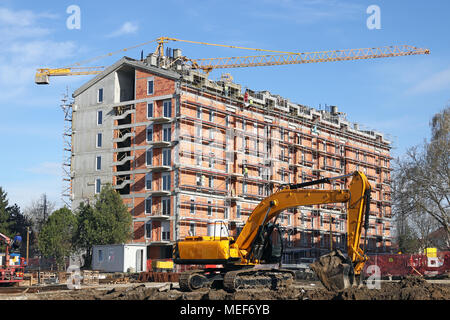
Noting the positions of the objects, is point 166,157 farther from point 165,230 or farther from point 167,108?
point 165,230

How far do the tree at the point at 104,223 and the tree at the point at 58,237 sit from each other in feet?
3.35

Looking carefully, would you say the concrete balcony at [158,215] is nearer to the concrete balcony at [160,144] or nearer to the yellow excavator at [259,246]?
the concrete balcony at [160,144]

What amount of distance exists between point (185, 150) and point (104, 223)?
12119 millimetres

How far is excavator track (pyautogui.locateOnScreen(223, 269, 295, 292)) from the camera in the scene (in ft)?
92.1

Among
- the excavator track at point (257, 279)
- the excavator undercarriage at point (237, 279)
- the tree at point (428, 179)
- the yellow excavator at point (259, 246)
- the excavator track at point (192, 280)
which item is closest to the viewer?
the yellow excavator at point (259, 246)

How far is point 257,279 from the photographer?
96.8ft

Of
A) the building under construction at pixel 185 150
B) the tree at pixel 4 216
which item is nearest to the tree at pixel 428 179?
the building under construction at pixel 185 150

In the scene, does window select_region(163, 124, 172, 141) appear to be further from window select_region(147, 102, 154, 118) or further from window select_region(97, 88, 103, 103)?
window select_region(97, 88, 103, 103)

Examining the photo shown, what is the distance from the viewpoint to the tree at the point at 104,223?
65.6 metres

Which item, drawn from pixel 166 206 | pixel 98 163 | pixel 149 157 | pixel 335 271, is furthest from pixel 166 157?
pixel 335 271

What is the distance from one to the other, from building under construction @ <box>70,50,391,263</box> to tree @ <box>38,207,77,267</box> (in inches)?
287

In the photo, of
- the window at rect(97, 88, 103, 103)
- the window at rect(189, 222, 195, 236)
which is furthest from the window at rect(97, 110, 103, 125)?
the window at rect(189, 222, 195, 236)

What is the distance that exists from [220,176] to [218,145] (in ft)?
12.3
